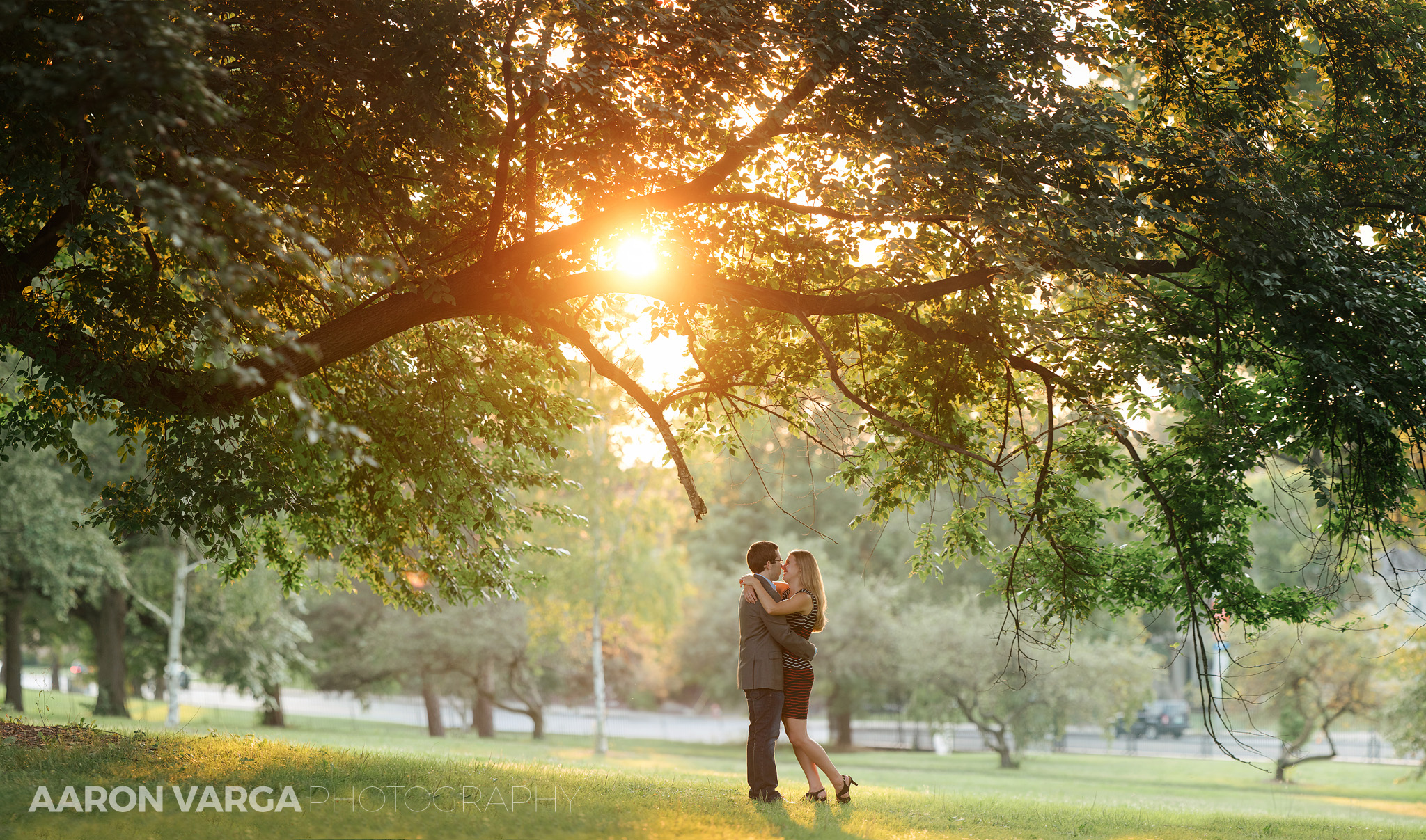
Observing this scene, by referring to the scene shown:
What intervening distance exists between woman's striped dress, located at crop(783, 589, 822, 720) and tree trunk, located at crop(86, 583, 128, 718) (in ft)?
71.0

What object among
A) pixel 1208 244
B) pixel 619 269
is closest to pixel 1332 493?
pixel 1208 244

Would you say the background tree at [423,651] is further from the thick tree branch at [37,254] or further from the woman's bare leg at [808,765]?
the woman's bare leg at [808,765]

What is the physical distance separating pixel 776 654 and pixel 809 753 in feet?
3.10

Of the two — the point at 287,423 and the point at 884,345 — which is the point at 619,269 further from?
the point at 287,423

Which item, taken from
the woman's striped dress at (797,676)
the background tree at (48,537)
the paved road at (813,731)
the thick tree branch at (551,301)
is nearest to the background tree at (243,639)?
the background tree at (48,537)

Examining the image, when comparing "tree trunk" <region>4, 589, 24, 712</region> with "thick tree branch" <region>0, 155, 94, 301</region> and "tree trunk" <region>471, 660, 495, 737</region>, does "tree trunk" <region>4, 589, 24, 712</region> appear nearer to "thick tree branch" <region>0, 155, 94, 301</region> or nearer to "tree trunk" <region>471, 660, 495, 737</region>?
"tree trunk" <region>471, 660, 495, 737</region>

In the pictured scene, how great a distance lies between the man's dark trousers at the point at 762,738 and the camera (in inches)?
306

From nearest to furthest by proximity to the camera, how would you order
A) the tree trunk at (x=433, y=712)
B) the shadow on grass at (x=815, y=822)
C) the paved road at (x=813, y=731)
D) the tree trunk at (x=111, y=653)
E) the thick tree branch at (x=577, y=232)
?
the shadow on grass at (x=815, y=822), the thick tree branch at (x=577, y=232), the tree trunk at (x=111, y=653), the tree trunk at (x=433, y=712), the paved road at (x=813, y=731)

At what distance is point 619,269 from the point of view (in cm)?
973

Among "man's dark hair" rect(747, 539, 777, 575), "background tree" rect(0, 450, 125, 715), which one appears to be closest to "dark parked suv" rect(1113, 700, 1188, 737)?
"background tree" rect(0, 450, 125, 715)

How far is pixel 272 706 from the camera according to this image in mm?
27750

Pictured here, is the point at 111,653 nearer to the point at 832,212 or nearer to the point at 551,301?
the point at 551,301

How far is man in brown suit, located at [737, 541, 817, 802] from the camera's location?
7758mm

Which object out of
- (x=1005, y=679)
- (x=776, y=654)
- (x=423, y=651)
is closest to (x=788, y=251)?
(x=776, y=654)
